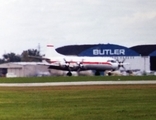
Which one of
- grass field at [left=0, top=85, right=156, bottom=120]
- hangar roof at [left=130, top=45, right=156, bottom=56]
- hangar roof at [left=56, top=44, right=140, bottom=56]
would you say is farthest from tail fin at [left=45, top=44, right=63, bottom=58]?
→ grass field at [left=0, top=85, right=156, bottom=120]

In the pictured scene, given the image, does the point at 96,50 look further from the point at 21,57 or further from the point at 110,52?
the point at 21,57

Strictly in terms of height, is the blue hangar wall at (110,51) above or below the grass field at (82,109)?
above

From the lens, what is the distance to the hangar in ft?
255

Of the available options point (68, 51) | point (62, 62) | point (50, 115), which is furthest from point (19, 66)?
point (50, 115)

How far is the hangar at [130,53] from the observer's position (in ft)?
255

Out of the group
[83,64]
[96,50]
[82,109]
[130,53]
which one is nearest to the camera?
[82,109]

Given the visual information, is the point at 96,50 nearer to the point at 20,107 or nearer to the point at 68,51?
the point at 68,51

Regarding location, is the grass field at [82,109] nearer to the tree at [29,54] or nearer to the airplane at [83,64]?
the airplane at [83,64]

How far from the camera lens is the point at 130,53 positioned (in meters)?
81.0

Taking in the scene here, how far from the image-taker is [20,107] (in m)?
19.2

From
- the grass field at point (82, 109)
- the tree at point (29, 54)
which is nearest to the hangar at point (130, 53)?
the tree at point (29, 54)

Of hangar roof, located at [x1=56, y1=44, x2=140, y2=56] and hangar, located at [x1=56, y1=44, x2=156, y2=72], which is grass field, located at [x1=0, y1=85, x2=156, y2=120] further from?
hangar roof, located at [x1=56, y1=44, x2=140, y2=56]

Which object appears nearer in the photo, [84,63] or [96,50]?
[84,63]

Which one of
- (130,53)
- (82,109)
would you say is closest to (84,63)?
(130,53)
